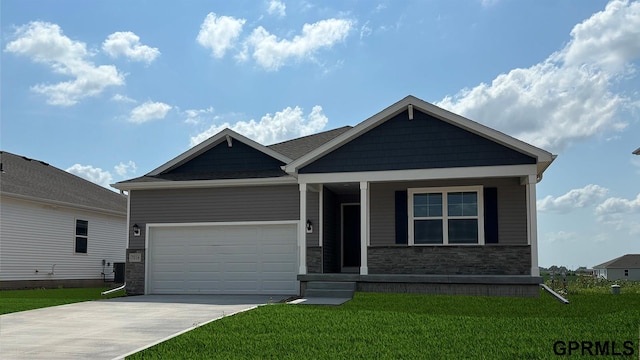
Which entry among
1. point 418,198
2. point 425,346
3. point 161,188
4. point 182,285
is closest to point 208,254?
point 182,285

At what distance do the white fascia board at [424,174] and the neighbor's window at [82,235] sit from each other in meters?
12.6

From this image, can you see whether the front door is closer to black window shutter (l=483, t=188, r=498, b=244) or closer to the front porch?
the front porch

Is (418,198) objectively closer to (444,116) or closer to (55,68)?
(444,116)

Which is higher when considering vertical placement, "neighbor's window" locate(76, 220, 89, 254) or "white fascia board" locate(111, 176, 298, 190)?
"white fascia board" locate(111, 176, 298, 190)

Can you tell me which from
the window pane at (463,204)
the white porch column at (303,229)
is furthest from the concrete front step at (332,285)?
the window pane at (463,204)

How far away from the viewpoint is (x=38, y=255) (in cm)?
2306

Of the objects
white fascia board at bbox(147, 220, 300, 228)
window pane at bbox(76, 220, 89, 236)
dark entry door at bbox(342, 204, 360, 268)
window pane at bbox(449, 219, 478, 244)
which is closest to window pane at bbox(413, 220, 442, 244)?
window pane at bbox(449, 219, 478, 244)

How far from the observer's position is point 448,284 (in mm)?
15078

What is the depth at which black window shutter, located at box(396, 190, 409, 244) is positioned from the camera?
1694 cm

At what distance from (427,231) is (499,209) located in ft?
6.30

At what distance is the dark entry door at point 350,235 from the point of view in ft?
63.0

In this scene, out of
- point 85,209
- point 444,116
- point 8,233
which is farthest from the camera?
point 85,209

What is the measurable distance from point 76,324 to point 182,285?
6.97 m
